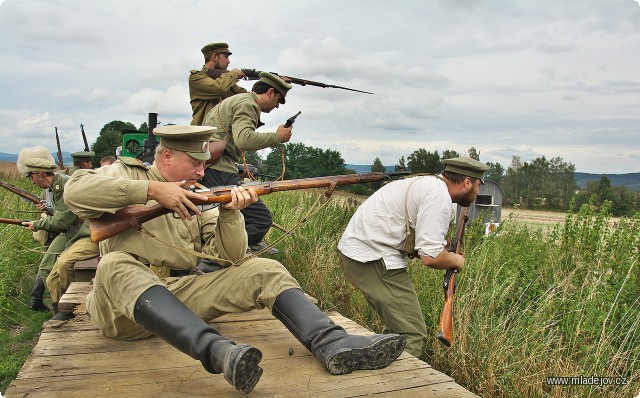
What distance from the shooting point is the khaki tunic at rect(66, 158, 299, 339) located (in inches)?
124

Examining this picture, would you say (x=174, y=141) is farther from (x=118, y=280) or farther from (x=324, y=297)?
(x=324, y=297)

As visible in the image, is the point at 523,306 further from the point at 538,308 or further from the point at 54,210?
the point at 54,210

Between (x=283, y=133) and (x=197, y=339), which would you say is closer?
(x=197, y=339)

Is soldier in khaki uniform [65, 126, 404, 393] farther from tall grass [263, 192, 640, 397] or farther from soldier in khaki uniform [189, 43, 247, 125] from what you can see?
soldier in khaki uniform [189, 43, 247, 125]

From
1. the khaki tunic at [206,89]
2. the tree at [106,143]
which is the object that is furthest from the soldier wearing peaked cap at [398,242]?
the tree at [106,143]

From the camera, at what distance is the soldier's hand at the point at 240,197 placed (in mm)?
3436

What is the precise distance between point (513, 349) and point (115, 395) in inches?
110

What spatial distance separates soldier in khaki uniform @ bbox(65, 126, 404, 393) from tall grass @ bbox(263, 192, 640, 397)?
1.39 metres

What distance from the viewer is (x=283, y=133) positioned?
5.36 m

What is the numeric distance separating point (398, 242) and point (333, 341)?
1.24m

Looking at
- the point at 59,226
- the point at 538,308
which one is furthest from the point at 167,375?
the point at 59,226

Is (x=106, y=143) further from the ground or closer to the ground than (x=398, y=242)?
further from the ground

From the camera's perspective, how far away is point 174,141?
11.4 ft

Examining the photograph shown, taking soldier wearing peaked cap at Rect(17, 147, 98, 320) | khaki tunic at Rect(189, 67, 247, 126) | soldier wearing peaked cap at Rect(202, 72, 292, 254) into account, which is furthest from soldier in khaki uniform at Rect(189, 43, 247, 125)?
soldier wearing peaked cap at Rect(17, 147, 98, 320)
